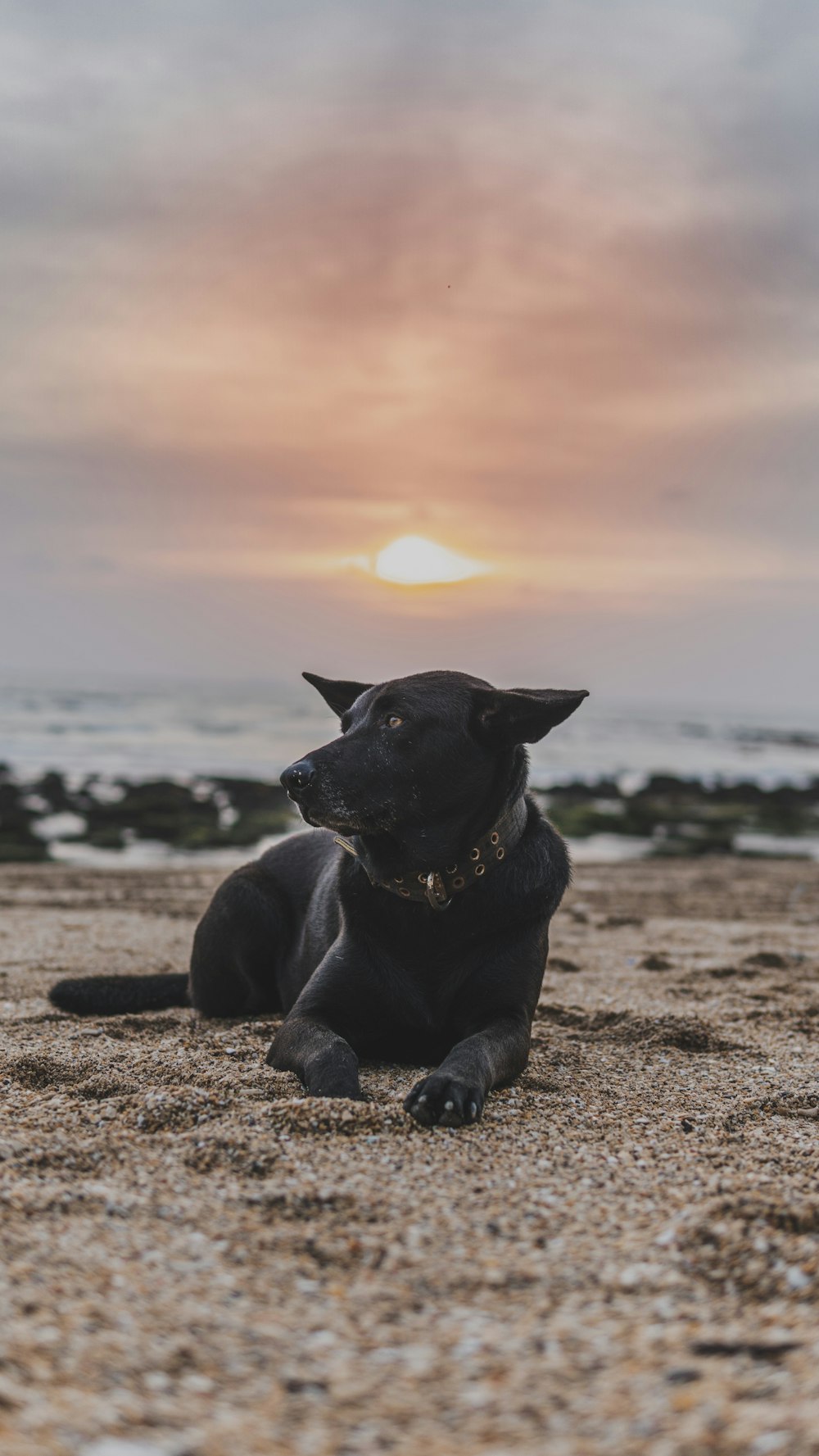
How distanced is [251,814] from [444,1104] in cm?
1923

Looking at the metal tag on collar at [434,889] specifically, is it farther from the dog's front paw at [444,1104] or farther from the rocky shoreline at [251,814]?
the rocky shoreline at [251,814]

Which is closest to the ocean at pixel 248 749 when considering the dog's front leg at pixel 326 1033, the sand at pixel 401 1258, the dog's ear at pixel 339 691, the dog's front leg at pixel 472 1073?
the dog's ear at pixel 339 691

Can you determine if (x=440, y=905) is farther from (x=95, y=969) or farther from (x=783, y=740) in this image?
(x=783, y=740)

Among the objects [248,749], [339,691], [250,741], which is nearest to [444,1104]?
[339,691]

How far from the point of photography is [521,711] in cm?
437

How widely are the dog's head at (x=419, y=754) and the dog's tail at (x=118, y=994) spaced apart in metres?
2.01

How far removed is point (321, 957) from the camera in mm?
5016

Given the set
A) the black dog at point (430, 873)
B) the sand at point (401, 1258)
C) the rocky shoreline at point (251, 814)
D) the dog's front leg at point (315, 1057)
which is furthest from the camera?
the rocky shoreline at point (251, 814)

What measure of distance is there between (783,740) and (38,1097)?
61.6 m

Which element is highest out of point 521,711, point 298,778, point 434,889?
point 521,711

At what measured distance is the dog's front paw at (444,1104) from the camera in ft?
11.4

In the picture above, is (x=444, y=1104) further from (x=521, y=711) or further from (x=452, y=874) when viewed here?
(x=521, y=711)

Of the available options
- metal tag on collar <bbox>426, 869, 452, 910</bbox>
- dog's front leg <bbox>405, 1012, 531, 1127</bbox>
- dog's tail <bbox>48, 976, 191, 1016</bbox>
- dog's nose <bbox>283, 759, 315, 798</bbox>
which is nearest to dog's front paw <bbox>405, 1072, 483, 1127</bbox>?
dog's front leg <bbox>405, 1012, 531, 1127</bbox>

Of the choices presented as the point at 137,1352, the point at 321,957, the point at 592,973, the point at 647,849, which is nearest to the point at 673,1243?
the point at 137,1352
